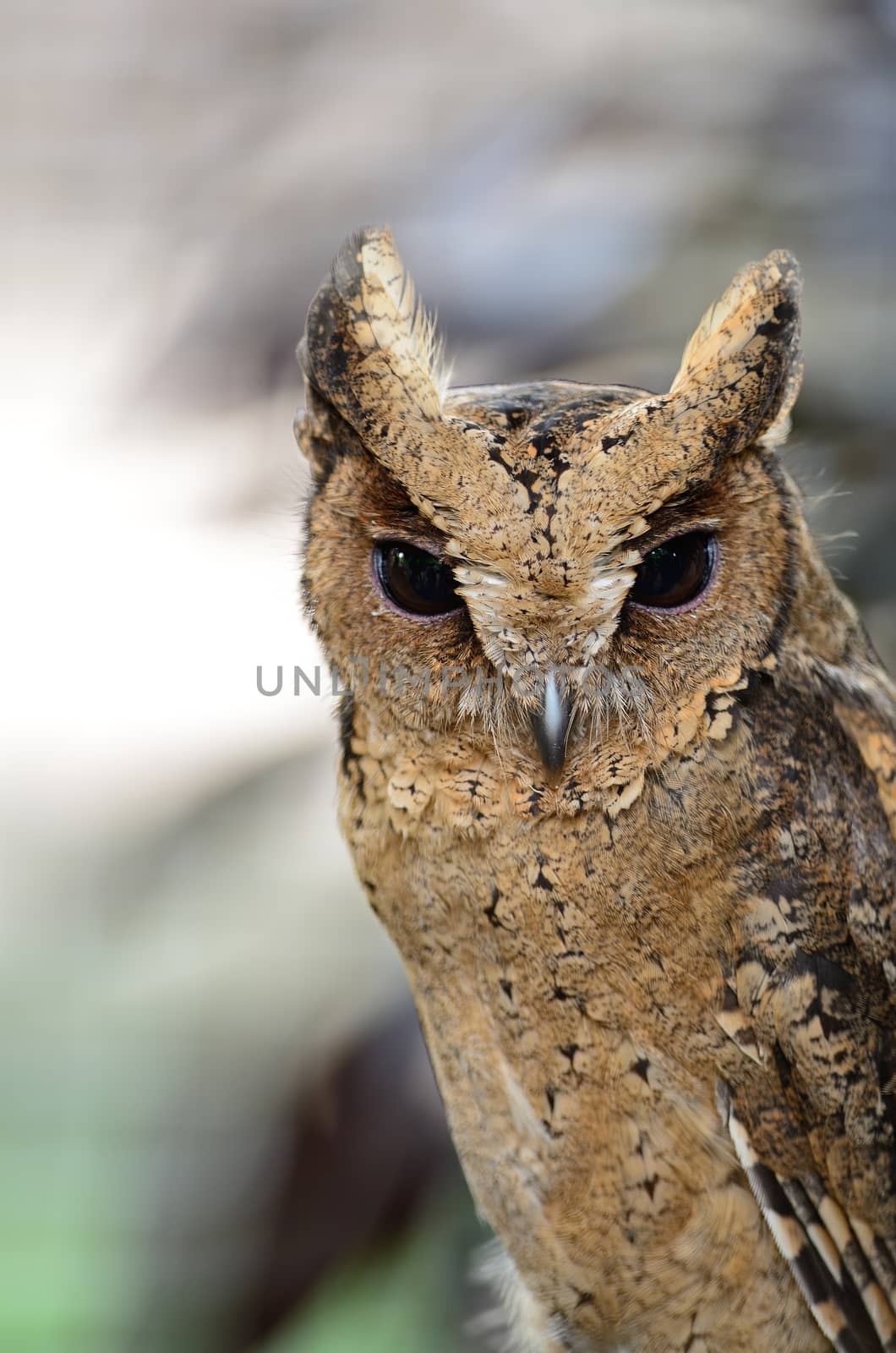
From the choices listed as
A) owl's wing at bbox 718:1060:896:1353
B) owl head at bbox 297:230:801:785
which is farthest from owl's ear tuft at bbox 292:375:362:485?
owl's wing at bbox 718:1060:896:1353

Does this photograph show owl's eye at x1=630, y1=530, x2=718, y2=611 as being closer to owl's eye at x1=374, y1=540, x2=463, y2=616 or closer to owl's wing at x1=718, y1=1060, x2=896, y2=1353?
owl's eye at x1=374, y1=540, x2=463, y2=616

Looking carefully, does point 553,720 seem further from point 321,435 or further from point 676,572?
point 321,435

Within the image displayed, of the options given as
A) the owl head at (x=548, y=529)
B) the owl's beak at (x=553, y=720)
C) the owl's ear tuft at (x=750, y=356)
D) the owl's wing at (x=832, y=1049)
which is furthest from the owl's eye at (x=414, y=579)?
the owl's wing at (x=832, y=1049)

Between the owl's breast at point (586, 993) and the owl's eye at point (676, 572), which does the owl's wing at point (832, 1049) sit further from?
the owl's eye at point (676, 572)

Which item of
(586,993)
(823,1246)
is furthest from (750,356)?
(823,1246)

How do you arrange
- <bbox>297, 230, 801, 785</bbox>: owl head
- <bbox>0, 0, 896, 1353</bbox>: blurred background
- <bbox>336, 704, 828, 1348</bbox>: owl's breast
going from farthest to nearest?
<bbox>0, 0, 896, 1353</bbox>: blurred background, <bbox>336, 704, 828, 1348</bbox>: owl's breast, <bbox>297, 230, 801, 785</bbox>: owl head

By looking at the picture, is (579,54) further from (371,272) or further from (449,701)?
(449,701)

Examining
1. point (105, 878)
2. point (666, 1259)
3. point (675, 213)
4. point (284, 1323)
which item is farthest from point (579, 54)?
point (284, 1323)
